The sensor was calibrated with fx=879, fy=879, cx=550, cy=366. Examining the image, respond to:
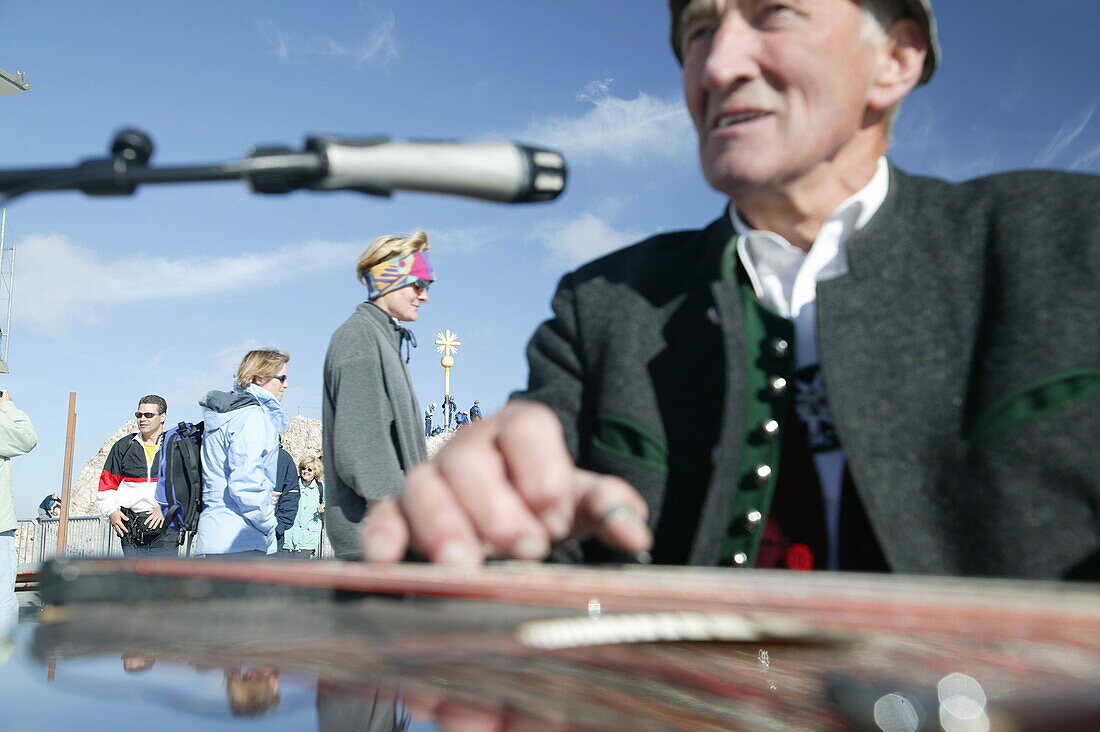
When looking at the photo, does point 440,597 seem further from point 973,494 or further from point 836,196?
point 836,196

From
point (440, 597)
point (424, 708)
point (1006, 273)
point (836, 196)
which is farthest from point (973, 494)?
point (424, 708)

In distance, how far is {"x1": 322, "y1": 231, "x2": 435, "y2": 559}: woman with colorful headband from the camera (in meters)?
3.74

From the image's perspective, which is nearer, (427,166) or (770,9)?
(427,166)

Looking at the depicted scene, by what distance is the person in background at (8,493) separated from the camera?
5.84 m

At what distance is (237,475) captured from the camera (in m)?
5.05

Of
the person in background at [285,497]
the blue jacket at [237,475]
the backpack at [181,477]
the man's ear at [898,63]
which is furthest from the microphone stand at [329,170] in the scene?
the person in background at [285,497]

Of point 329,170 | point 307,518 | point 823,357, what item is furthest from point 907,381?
point 307,518

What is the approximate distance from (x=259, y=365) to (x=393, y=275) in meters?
1.88

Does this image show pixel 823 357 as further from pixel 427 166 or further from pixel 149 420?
pixel 149 420

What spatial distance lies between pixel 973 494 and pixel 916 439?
11 centimetres

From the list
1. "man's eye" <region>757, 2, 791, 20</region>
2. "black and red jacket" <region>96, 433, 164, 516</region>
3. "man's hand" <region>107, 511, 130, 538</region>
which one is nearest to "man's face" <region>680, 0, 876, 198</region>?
"man's eye" <region>757, 2, 791, 20</region>

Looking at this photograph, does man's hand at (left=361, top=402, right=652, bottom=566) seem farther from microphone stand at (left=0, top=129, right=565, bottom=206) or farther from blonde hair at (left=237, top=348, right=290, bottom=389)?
blonde hair at (left=237, top=348, right=290, bottom=389)

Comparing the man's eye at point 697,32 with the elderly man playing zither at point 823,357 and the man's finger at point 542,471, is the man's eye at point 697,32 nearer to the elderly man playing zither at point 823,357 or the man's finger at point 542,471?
the elderly man playing zither at point 823,357

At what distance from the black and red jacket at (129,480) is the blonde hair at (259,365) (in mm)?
1108
